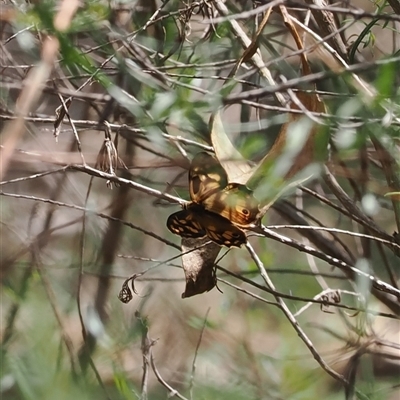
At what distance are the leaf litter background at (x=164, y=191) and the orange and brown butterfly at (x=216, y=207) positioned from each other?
24mm

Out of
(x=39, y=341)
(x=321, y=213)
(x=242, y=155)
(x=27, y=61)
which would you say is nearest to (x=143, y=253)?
(x=321, y=213)

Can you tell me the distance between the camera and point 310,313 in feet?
5.41

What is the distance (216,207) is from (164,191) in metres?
0.30

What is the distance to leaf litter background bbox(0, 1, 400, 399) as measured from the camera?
1.96 feet

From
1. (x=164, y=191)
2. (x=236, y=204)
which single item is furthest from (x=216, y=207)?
(x=164, y=191)

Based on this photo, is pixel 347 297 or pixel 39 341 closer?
pixel 39 341

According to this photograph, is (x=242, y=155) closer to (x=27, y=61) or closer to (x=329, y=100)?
(x=329, y=100)

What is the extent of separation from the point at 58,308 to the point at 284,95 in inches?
17.5

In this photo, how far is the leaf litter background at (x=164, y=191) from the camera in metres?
0.60

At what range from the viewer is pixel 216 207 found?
579 mm

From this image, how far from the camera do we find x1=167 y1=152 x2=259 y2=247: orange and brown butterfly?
0.58 meters

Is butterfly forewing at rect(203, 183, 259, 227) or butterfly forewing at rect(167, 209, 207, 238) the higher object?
butterfly forewing at rect(203, 183, 259, 227)

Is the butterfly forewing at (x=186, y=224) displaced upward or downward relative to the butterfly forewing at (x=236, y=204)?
downward

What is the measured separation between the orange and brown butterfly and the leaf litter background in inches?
1.0
